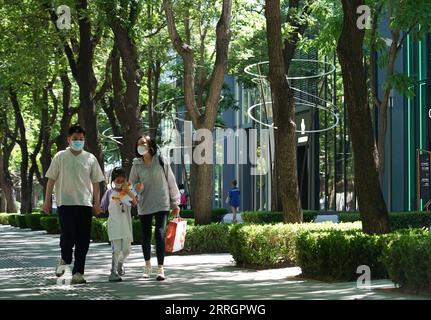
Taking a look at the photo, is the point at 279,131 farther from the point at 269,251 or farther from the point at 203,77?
the point at 203,77

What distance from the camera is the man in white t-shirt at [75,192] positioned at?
13320mm

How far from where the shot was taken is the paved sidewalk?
11.6 metres

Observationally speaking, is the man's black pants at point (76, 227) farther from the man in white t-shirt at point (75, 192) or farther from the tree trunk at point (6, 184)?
the tree trunk at point (6, 184)

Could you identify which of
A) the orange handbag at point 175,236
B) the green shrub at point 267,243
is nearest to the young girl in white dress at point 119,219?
the orange handbag at point 175,236

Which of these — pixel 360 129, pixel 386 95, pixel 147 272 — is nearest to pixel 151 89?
pixel 386 95

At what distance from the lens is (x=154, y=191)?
13938mm

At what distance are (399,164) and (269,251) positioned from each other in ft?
79.2

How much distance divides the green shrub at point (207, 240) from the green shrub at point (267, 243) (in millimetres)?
4400

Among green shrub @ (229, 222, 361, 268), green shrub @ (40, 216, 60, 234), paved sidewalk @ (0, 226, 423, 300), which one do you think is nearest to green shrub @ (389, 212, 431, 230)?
paved sidewalk @ (0, 226, 423, 300)

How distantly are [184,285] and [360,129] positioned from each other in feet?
10.1

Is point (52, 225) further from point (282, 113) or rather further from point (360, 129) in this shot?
point (360, 129)

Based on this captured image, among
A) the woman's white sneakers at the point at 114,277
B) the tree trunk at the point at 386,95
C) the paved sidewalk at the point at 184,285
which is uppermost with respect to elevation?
the tree trunk at the point at 386,95

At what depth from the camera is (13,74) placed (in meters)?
31.1
